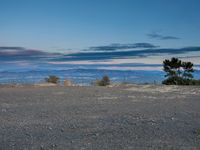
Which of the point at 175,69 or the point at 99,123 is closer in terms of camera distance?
the point at 99,123

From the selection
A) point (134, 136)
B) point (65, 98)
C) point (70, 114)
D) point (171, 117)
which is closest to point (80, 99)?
point (65, 98)

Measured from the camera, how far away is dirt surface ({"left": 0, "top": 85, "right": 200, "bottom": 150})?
8.64 meters

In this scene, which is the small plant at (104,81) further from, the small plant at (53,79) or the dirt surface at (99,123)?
the dirt surface at (99,123)

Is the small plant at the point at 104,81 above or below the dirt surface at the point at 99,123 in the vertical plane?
below

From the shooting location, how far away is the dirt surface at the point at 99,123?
28.3 feet

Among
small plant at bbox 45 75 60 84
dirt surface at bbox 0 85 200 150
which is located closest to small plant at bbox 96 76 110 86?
small plant at bbox 45 75 60 84

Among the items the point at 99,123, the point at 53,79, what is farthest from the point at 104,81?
the point at 99,123

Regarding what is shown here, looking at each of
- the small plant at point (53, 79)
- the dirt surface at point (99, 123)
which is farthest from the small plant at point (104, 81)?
the dirt surface at point (99, 123)

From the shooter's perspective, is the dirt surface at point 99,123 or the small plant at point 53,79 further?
the small plant at point 53,79

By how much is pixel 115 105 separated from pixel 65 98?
11.7 ft

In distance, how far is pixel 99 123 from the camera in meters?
11.4

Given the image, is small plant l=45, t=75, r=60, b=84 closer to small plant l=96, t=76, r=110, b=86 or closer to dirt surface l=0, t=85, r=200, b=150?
small plant l=96, t=76, r=110, b=86

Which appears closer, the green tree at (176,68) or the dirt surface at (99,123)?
the dirt surface at (99,123)

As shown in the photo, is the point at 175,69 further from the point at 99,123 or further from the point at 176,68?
the point at 99,123
